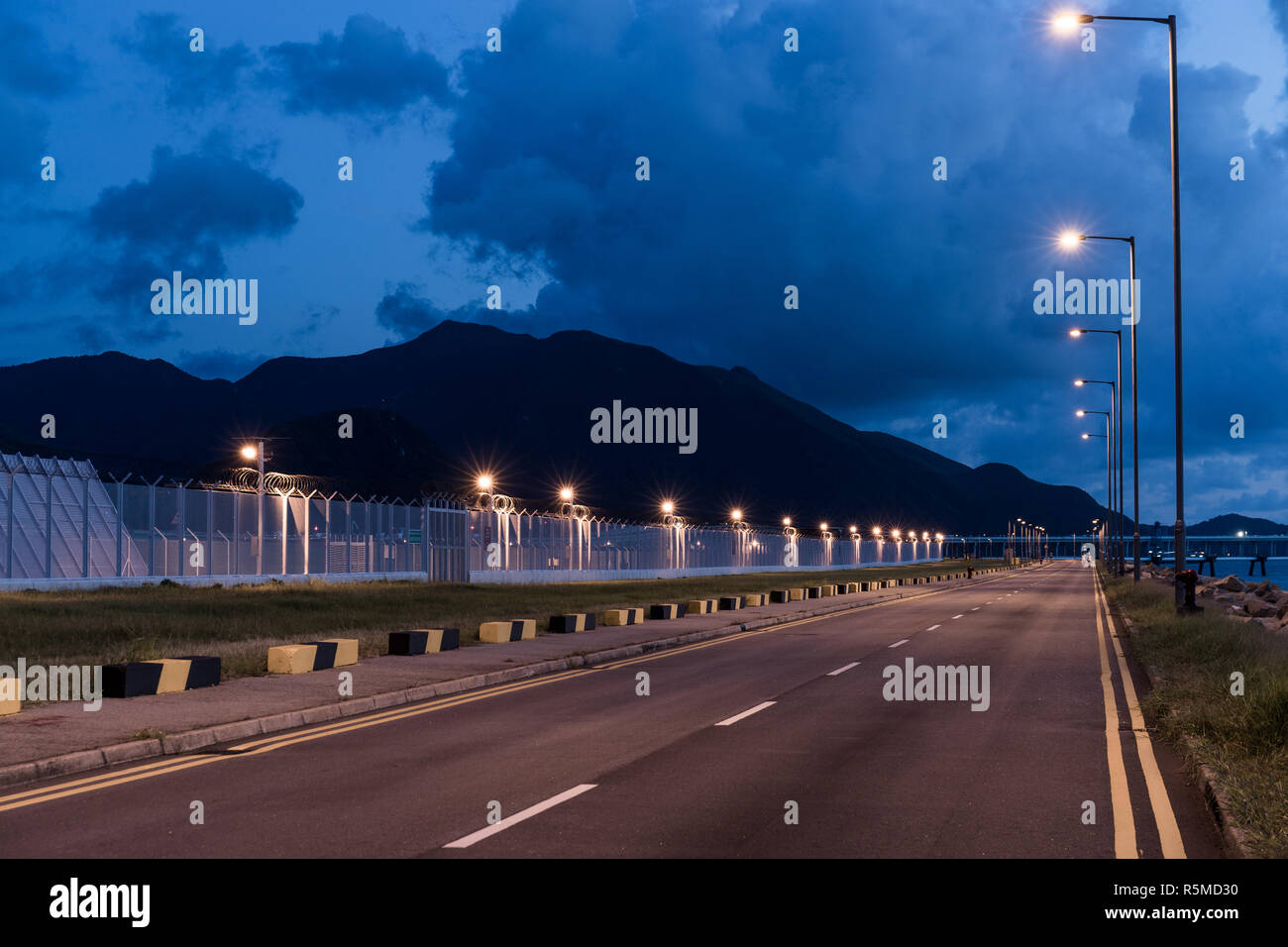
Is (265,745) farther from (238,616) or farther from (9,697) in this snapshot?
(238,616)

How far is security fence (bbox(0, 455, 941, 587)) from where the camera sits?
38.5 meters

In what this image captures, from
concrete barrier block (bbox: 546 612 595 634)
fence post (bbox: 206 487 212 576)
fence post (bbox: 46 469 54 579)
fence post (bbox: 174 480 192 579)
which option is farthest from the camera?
fence post (bbox: 206 487 212 576)

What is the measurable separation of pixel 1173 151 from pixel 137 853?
1000 inches

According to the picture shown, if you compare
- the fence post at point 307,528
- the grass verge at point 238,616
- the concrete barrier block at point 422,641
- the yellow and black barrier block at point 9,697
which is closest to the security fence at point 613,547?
the fence post at point 307,528

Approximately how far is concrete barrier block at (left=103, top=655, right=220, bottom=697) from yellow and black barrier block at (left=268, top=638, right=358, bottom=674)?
144 cm

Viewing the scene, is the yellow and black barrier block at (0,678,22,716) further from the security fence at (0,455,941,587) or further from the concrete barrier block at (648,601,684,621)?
the security fence at (0,455,941,587)

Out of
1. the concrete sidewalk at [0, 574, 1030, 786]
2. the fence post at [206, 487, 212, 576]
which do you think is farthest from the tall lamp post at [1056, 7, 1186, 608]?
the fence post at [206, 487, 212, 576]

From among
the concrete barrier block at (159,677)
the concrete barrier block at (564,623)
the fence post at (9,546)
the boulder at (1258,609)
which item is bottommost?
the boulder at (1258,609)

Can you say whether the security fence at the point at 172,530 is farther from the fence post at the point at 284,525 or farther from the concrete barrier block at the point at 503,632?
the concrete barrier block at the point at 503,632

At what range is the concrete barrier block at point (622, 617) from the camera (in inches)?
1198

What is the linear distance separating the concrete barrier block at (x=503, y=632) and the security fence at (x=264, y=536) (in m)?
19.9

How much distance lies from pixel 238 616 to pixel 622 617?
31.7 feet

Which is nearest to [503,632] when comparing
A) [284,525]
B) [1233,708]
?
[1233,708]
